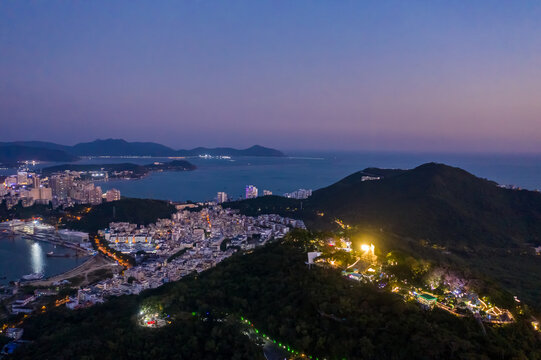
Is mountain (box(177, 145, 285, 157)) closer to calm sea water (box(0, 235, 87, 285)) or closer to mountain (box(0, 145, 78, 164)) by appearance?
mountain (box(0, 145, 78, 164))

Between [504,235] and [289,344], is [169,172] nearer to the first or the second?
[504,235]

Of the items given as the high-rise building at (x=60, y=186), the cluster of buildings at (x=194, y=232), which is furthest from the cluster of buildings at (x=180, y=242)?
the high-rise building at (x=60, y=186)

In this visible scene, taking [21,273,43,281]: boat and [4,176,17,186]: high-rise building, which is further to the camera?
[4,176,17,186]: high-rise building

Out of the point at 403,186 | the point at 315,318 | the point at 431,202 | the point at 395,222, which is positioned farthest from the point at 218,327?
the point at 403,186

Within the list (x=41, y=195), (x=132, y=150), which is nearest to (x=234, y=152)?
(x=132, y=150)

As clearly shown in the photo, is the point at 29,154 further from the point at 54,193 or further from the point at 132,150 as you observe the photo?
the point at 54,193

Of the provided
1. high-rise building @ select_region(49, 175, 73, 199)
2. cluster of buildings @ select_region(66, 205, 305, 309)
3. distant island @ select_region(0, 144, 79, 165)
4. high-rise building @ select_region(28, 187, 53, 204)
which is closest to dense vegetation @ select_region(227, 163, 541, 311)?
cluster of buildings @ select_region(66, 205, 305, 309)
